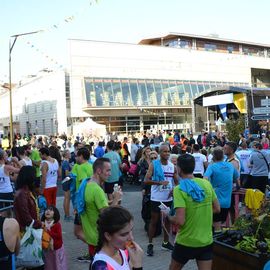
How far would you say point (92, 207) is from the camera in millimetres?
4305

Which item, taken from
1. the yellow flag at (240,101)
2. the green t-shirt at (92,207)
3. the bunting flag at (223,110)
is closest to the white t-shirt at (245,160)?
the green t-shirt at (92,207)

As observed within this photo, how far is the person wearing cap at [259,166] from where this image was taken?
8.90m

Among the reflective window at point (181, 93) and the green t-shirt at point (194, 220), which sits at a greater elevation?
the reflective window at point (181, 93)

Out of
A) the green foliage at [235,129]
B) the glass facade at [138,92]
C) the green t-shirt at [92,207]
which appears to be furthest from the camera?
the glass facade at [138,92]

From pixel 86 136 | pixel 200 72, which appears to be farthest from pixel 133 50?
pixel 86 136

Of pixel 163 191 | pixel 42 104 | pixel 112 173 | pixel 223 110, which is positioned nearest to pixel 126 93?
pixel 42 104

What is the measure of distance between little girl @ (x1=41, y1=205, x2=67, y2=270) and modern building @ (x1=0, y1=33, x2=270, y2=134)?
21652mm

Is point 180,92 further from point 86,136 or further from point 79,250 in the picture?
point 79,250

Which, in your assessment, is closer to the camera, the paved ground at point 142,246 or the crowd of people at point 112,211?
the crowd of people at point 112,211

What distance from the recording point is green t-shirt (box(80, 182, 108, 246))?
4215 mm

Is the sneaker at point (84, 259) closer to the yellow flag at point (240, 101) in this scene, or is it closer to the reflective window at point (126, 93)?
the yellow flag at point (240, 101)

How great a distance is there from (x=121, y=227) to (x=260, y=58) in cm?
4863

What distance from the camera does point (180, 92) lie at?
3803cm

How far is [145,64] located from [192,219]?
34.0m
